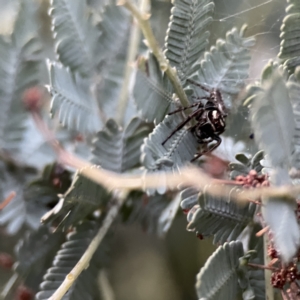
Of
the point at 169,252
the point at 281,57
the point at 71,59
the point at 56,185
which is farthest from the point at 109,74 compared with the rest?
the point at 169,252

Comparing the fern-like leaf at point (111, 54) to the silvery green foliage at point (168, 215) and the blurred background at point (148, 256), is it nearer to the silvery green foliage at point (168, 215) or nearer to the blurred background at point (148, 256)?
the blurred background at point (148, 256)

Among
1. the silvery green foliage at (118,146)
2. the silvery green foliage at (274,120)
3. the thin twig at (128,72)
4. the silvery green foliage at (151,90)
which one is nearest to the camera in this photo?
the silvery green foliage at (274,120)

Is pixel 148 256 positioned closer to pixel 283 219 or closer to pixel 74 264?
pixel 74 264

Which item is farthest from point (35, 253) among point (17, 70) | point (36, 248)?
point (17, 70)

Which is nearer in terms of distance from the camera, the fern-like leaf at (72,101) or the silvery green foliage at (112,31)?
the fern-like leaf at (72,101)

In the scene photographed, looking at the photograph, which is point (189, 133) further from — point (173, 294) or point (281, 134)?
point (173, 294)

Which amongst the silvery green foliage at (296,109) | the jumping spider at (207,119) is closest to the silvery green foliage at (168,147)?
the jumping spider at (207,119)

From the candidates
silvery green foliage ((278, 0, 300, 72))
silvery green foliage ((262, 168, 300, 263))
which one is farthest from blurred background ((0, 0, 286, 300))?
silvery green foliage ((262, 168, 300, 263))
